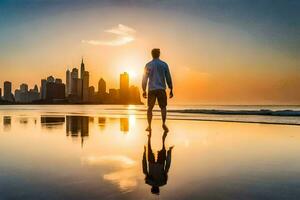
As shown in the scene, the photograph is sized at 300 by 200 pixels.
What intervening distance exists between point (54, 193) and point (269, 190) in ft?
7.93

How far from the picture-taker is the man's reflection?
4.14 meters

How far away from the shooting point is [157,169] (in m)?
5.17

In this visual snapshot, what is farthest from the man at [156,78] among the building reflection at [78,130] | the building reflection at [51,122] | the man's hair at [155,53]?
the building reflection at [51,122]

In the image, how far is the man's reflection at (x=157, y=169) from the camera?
4.14 metres

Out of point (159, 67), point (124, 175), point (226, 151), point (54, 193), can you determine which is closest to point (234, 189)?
point (124, 175)

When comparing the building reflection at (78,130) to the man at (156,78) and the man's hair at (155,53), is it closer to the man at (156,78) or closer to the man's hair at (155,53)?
the man at (156,78)

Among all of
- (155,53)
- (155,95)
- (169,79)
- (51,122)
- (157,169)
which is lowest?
(51,122)

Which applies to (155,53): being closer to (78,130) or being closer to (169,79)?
(169,79)

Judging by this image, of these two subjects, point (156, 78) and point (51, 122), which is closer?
point (156, 78)

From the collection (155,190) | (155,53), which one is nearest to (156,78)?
(155,53)

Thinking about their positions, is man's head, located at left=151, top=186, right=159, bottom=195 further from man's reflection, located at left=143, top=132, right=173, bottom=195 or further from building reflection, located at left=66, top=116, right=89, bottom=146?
building reflection, located at left=66, top=116, right=89, bottom=146

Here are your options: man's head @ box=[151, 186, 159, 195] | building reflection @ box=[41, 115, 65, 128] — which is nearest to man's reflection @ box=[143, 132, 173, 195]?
man's head @ box=[151, 186, 159, 195]

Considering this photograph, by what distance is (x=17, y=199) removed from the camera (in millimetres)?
3328

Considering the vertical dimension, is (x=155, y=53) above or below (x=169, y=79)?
above
